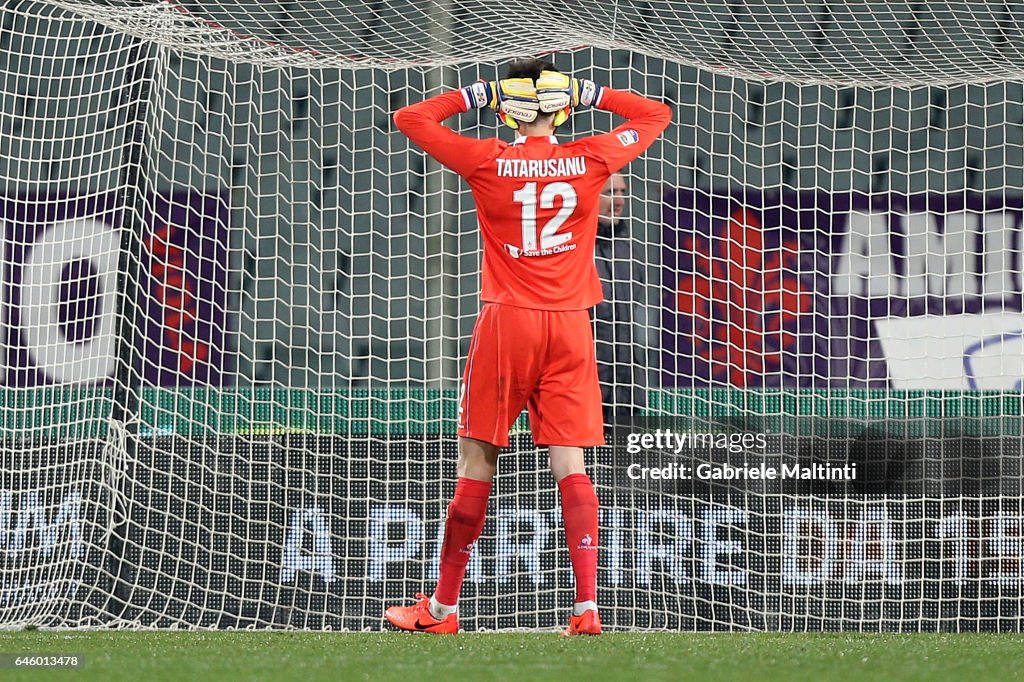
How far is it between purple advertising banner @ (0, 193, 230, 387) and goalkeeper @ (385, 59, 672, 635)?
236 centimetres

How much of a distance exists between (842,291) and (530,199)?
3347 mm

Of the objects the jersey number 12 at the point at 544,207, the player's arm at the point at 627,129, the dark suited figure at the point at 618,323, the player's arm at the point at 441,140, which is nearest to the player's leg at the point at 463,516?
the jersey number 12 at the point at 544,207

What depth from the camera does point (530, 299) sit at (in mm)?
4066

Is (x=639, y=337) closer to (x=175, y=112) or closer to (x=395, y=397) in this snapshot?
(x=395, y=397)

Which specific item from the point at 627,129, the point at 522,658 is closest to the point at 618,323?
the point at 627,129

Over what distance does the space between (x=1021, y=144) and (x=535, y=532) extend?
2.98 m

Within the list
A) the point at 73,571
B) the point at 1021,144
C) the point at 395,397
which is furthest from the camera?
the point at 1021,144

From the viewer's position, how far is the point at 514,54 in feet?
19.1

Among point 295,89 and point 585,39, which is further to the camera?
point 295,89

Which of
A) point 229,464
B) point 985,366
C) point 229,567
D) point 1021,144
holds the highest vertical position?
point 1021,144

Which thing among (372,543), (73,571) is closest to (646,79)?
(372,543)

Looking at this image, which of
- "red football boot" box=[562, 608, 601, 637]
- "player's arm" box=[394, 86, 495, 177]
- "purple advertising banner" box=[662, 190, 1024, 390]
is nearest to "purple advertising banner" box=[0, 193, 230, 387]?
"purple advertising banner" box=[662, 190, 1024, 390]

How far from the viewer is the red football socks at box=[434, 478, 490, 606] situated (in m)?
4.11

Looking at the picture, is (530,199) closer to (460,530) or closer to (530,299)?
(530,299)
